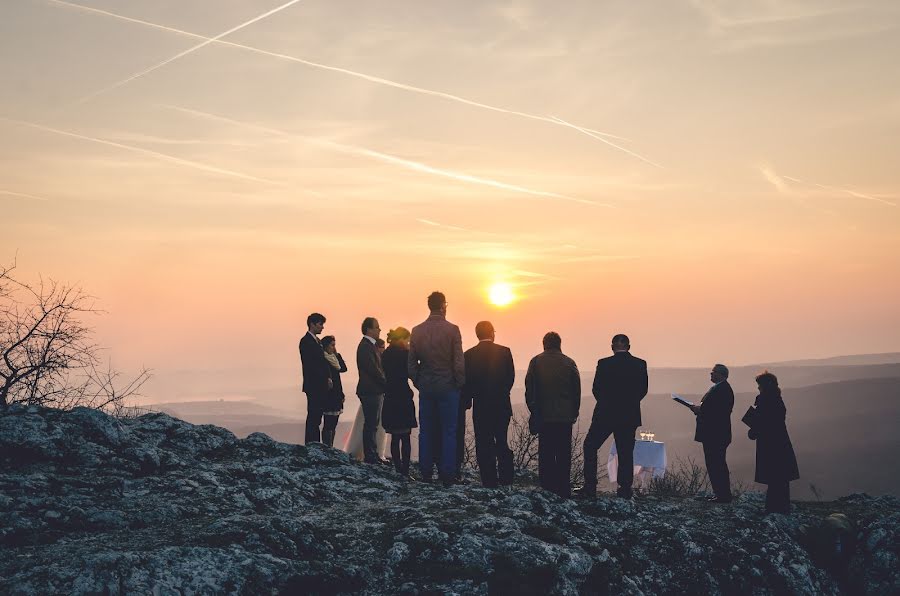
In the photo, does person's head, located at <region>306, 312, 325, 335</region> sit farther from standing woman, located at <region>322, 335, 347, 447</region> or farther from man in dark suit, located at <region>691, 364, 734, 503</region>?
man in dark suit, located at <region>691, 364, 734, 503</region>

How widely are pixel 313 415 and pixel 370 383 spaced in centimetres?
116

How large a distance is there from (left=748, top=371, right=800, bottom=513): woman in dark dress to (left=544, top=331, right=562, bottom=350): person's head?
312cm

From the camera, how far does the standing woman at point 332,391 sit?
1385 centimetres

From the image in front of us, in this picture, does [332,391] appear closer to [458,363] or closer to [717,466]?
[458,363]

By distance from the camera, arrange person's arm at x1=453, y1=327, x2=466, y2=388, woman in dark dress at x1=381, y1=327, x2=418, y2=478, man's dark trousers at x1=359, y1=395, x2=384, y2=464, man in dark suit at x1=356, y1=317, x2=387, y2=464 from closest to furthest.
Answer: person's arm at x1=453, y1=327, x2=466, y2=388 < woman in dark dress at x1=381, y1=327, x2=418, y2=478 < man in dark suit at x1=356, y1=317, x2=387, y2=464 < man's dark trousers at x1=359, y1=395, x2=384, y2=464

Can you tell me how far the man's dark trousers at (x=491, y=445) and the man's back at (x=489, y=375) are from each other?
13 centimetres

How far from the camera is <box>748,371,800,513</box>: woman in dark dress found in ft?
38.6

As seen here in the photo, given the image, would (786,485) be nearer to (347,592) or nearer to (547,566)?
(547,566)

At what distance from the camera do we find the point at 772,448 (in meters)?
11.8

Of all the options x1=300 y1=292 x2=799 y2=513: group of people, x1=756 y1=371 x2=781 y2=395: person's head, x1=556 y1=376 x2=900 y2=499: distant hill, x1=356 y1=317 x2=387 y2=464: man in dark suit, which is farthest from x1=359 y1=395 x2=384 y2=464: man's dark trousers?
x1=556 y1=376 x2=900 y2=499: distant hill

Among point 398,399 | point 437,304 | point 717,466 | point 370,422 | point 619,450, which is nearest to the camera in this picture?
point 437,304

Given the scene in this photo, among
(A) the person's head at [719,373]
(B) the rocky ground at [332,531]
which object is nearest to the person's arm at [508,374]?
(B) the rocky ground at [332,531]

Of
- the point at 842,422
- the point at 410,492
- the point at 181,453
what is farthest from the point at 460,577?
the point at 842,422

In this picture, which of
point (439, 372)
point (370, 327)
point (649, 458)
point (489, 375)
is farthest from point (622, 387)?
point (649, 458)
